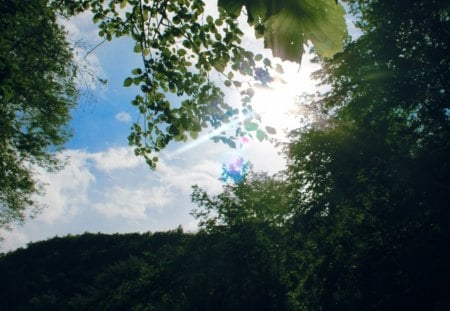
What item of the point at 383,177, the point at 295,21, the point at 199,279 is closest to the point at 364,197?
the point at 383,177

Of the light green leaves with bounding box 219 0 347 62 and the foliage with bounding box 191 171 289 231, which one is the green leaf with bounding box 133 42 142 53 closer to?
the light green leaves with bounding box 219 0 347 62

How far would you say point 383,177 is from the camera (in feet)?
51.4

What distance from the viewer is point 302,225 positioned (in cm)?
1703

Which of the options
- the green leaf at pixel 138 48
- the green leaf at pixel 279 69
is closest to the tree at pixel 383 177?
the green leaf at pixel 279 69

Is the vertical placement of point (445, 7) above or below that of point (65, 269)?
below

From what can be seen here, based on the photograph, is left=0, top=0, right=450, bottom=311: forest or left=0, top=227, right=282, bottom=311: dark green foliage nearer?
left=0, top=0, right=450, bottom=311: forest

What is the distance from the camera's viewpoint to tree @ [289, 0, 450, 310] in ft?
48.5

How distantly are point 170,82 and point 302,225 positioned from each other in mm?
13169

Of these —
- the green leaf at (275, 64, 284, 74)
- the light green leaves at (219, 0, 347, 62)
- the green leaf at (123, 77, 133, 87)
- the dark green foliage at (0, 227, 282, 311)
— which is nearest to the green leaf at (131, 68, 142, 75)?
the green leaf at (123, 77, 133, 87)

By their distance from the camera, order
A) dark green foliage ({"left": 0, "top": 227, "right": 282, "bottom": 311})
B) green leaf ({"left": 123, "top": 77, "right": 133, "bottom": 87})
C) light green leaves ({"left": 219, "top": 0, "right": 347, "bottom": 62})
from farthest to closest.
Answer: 1. dark green foliage ({"left": 0, "top": 227, "right": 282, "bottom": 311})
2. green leaf ({"left": 123, "top": 77, "right": 133, "bottom": 87})
3. light green leaves ({"left": 219, "top": 0, "right": 347, "bottom": 62})

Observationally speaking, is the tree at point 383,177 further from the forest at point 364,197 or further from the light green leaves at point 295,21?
the light green leaves at point 295,21

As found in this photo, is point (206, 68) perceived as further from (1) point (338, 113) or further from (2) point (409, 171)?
(1) point (338, 113)

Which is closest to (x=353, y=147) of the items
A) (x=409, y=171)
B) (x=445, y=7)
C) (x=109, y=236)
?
(x=409, y=171)

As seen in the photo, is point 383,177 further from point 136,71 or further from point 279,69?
point 136,71
